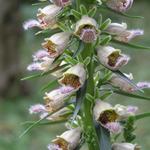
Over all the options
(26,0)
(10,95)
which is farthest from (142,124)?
(26,0)

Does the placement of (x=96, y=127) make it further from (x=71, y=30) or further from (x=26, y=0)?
(x=26, y=0)

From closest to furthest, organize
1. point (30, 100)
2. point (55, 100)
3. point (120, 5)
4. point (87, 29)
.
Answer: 1. point (87, 29)
2. point (120, 5)
3. point (55, 100)
4. point (30, 100)

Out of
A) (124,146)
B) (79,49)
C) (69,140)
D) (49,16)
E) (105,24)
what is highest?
(49,16)

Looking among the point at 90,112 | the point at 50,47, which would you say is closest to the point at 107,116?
the point at 90,112

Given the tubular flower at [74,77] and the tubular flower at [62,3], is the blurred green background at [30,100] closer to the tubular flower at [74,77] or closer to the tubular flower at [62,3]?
the tubular flower at [74,77]

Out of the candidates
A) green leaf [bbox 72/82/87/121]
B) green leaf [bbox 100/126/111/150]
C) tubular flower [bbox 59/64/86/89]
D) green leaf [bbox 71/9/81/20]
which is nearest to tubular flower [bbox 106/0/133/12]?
green leaf [bbox 71/9/81/20]

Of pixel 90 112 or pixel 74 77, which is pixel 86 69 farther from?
pixel 90 112

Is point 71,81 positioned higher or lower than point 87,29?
lower
